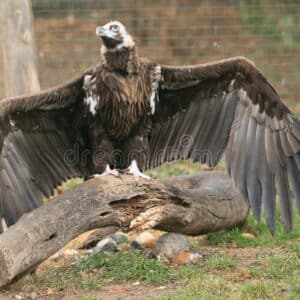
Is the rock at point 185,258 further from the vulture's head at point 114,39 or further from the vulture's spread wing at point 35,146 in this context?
the vulture's head at point 114,39

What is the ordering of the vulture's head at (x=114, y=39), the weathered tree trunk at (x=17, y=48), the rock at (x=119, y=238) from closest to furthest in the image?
1. the vulture's head at (x=114, y=39)
2. the rock at (x=119, y=238)
3. the weathered tree trunk at (x=17, y=48)

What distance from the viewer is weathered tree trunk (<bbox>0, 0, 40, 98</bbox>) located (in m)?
7.87

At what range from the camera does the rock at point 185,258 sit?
6.25m

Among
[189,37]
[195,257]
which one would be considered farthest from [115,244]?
[189,37]

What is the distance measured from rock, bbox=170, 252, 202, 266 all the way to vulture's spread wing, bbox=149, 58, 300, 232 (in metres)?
0.56

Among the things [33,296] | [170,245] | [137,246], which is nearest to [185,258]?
[170,245]

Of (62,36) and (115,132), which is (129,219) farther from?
(62,36)

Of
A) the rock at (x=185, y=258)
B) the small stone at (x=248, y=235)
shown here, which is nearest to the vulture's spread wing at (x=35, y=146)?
the rock at (x=185, y=258)

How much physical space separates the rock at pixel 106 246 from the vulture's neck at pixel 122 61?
4.08 ft

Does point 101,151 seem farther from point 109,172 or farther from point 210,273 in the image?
point 210,273

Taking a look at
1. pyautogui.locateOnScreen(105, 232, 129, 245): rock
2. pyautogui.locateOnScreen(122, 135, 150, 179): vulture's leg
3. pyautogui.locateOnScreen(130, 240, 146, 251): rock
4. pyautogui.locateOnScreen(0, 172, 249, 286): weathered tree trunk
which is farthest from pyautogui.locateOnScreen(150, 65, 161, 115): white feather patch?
pyautogui.locateOnScreen(105, 232, 129, 245): rock

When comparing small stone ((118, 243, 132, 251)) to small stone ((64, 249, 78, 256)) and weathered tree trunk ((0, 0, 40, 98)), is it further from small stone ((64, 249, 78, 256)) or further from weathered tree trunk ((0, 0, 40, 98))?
weathered tree trunk ((0, 0, 40, 98))

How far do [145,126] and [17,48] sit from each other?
6.43 feet

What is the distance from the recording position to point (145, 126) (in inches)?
255
